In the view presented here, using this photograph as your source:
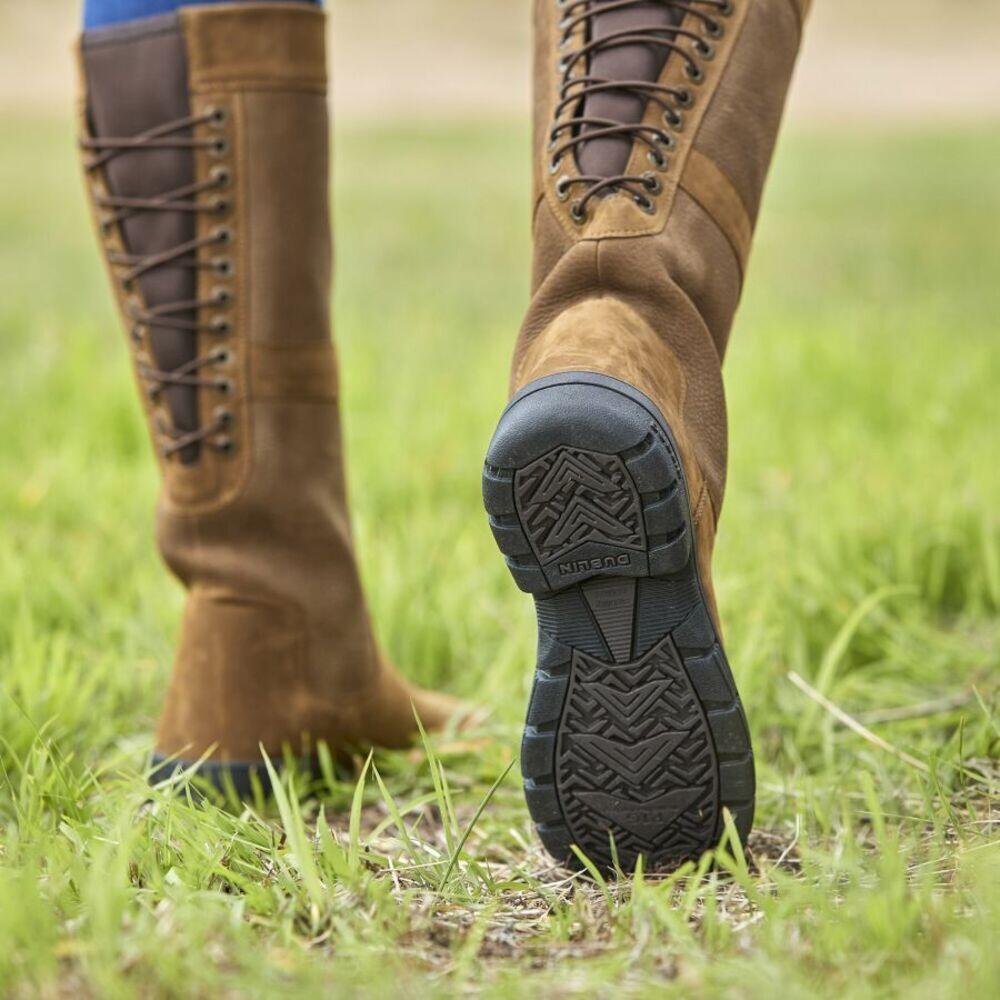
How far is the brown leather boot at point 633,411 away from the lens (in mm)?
1175

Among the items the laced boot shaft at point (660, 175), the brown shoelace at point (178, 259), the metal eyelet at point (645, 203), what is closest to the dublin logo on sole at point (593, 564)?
the laced boot shaft at point (660, 175)

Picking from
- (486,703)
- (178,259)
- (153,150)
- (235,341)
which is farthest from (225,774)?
(153,150)

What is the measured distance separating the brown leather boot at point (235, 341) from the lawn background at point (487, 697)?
0.16 metres

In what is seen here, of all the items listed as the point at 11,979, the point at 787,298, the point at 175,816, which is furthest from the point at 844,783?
the point at 787,298

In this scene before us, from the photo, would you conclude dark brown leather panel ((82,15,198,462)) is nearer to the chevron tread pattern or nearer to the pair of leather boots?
the pair of leather boots

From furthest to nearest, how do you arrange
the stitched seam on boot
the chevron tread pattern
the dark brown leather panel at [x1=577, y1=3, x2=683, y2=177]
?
1. the dark brown leather panel at [x1=577, y1=3, x2=683, y2=177]
2. the stitched seam on boot
3. the chevron tread pattern

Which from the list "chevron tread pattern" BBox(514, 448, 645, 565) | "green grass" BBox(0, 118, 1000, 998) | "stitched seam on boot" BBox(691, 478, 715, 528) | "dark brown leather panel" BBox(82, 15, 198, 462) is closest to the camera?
"green grass" BBox(0, 118, 1000, 998)

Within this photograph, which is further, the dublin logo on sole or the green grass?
the dublin logo on sole

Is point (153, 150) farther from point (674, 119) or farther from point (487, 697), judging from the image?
point (487, 697)

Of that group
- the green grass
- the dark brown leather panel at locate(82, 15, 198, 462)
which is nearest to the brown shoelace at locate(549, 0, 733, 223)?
the dark brown leather panel at locate(82, 15, 198, 462)

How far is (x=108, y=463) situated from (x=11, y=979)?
2.28 meters

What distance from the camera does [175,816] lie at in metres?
1.21

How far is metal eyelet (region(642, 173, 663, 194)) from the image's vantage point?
136 centimetres

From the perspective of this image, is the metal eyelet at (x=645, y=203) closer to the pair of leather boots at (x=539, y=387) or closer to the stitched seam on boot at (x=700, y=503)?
the pair of leather boots at (x=539, y=387)
